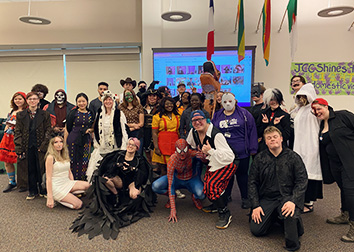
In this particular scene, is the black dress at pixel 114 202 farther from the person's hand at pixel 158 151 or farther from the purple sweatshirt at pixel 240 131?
the purple sweatshirt at pixel 240 131

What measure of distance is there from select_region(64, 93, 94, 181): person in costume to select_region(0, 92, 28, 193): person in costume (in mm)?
817

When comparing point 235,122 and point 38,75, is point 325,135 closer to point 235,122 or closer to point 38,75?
point 235,122

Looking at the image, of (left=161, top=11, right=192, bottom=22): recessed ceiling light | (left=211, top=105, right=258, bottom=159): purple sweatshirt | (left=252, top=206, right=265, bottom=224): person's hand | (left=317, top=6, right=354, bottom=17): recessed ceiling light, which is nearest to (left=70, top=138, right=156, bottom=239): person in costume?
(left=211, top=105, right=258, bottom=159): purple sweatshirt

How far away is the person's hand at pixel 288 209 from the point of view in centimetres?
230

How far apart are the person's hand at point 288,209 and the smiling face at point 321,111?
0.97 metres

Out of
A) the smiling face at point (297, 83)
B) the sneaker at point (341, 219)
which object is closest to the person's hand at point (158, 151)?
the smiling face at point (297, 83)

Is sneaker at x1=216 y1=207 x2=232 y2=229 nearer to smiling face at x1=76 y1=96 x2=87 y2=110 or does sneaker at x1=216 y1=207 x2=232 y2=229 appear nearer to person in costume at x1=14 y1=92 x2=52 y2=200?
smiling face at x1=76 y1=96 x2=87 y2=110

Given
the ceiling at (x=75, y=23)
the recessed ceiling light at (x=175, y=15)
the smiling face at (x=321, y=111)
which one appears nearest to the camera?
the smiling face at (x=321, y=111)

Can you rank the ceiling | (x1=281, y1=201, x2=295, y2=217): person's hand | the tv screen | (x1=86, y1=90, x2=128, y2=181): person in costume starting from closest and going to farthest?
(x1=281, y1=201, x2=295, y2=217): person's hand
(x1=86, y1=90, x2=128, y2=181): person in costume
the tv screen
the ceiling

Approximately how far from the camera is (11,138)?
4016mm

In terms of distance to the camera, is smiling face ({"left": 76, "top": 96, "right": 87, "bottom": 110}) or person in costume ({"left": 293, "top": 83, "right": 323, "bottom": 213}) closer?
person in costume ({"left": 293, "top": 83, "right": 323, "bottom": 213})

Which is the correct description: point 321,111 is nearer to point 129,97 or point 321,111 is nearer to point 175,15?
point 129,97

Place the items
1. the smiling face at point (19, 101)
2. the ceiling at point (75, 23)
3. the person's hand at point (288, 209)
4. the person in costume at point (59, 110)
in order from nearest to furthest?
the person's hand at point (288, 209) → the smiling face at point (19, 101) → the person in costume at point (59, 110) → the ceiling at point (75, 23)

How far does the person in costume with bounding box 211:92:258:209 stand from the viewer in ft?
10.1
